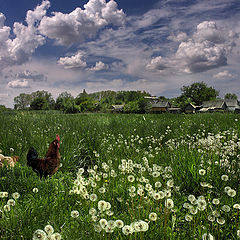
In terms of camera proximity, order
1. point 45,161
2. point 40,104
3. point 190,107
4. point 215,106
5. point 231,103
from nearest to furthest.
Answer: point 45,161 < point 215,106 < point 231,103 < point 190,107 < point 40,104

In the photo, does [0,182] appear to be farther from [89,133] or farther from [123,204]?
[89,133]

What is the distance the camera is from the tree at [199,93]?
9850 cm

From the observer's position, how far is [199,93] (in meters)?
99.8

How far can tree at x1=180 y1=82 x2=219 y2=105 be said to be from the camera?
98500 millimetres

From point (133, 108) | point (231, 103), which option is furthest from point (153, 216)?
point (231, 103)

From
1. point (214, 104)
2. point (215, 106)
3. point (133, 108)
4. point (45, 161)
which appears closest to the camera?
point (45, 161)

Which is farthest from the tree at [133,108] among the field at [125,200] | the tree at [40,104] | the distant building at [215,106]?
the field at [125,200]

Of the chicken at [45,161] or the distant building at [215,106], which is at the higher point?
the distant building at [215,106]

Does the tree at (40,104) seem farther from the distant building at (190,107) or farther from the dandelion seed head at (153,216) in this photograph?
→ the dandelion seed head at (153,216)

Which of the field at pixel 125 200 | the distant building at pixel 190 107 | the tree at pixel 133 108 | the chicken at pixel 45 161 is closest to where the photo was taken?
the field at pixel 125 200

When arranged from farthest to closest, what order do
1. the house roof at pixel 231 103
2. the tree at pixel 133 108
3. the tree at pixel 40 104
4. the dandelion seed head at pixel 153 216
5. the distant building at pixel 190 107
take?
1. the tree at pixel 40 104
2. the distant building at pixel 190 107
3. the house roof at pixel 231 103
4. the tree at pixel 133 108
5. the dandelion seed head at pixel 153 216

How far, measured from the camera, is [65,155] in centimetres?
554

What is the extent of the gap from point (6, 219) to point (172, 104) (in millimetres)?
111378

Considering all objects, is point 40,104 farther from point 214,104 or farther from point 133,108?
point 214,104
